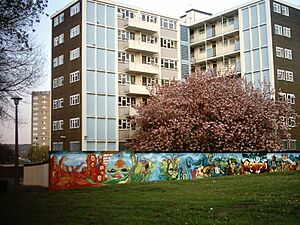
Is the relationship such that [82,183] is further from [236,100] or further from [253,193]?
[236,100]

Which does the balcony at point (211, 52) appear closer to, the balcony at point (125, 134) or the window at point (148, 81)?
the window at point (148, 81)

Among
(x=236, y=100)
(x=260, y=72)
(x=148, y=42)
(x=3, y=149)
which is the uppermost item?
(x=148, y=42)

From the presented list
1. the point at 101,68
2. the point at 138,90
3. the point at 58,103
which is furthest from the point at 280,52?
the point at 58,103

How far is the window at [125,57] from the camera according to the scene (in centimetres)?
4586

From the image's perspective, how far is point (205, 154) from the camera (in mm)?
29953

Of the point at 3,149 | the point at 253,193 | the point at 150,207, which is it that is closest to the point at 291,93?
the point at 253,193

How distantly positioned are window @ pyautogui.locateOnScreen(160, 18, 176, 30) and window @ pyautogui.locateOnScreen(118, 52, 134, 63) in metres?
5.43

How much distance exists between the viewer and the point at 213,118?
3553 cm

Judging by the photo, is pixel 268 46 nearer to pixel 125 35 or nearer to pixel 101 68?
pixel 125 35

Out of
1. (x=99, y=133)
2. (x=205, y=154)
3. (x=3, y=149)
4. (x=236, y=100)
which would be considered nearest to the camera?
(x=3, y=149)

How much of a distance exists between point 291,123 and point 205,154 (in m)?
13.6

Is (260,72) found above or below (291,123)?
above

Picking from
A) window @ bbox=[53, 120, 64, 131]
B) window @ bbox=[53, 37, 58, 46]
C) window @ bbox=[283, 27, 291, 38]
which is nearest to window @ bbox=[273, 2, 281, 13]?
window @ bbox=[283, 27, 291, 38]

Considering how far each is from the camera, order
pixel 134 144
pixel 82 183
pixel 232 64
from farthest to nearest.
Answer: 1. pixel 232 64
2. pixel 134 144
3. pixel 82 183
